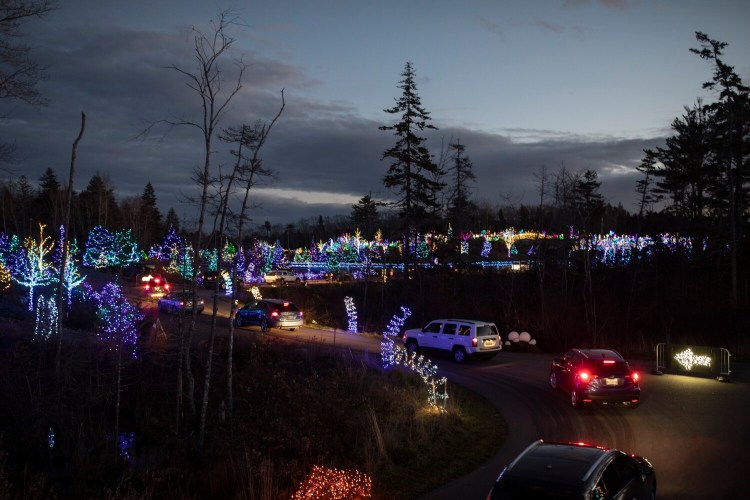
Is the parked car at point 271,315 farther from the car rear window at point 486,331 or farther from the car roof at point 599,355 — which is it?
→ the car roof at point 599,355

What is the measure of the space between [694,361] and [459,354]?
8.61 meters

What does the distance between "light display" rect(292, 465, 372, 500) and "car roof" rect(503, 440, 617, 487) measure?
3.17 meters

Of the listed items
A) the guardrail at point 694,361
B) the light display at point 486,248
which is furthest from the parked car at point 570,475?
the light display at point 486,248

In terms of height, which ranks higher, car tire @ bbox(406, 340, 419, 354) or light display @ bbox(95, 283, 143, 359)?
light display @ bbox(95, 283, 143, 359)

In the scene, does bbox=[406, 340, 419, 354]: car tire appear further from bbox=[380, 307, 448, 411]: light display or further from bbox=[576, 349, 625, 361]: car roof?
bbox=[576, 349, 625, 361]: car roof

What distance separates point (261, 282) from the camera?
6178cm

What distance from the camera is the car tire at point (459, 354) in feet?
76.3

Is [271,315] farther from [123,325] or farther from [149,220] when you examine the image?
[149,220]

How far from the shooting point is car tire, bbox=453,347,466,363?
76.3ft

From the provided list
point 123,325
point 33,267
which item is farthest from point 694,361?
point 33,267

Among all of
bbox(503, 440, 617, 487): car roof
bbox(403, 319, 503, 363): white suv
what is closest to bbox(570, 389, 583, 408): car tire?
bbox(403, 319, 503, 363): white suv

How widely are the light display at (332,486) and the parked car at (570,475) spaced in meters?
3.12

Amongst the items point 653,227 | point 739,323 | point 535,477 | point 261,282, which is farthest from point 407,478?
point 261,282

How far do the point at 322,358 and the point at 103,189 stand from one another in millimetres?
67976
